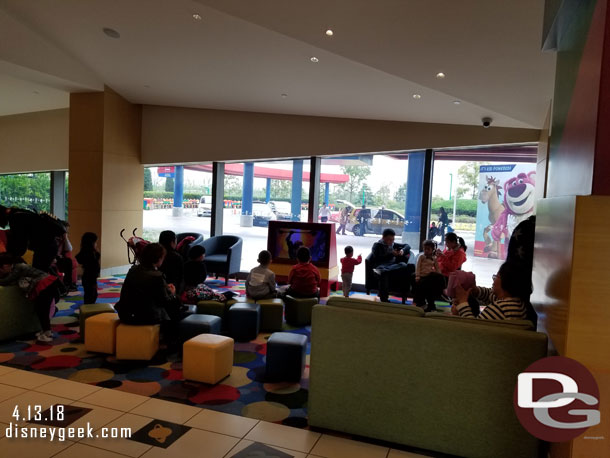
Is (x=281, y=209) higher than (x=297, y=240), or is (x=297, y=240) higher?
(x=281, y=209)

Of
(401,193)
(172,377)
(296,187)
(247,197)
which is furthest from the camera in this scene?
(247,197)

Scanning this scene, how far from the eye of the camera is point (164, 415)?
3.42 metres

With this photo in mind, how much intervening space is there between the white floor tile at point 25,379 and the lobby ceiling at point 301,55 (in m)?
4.11

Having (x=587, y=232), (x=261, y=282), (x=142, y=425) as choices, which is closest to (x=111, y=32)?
(x=261, y=282)

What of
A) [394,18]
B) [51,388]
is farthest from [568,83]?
[51,388]

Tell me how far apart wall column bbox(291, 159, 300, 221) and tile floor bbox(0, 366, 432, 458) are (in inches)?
242

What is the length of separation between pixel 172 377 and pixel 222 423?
1.03 m

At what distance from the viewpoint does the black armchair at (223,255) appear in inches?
345

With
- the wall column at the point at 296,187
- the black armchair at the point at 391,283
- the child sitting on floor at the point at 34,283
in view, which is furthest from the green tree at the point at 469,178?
the child sitting on floor at the point at 34,283

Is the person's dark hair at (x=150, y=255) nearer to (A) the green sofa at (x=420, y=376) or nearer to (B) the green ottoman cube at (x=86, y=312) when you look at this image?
(B) the green ottoman cube at (x=86, y=312)

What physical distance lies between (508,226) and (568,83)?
5.32m

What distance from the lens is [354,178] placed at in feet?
29.3

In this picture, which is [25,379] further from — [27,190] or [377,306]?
[27,190]

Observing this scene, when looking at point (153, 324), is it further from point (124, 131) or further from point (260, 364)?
point (124, 131)
